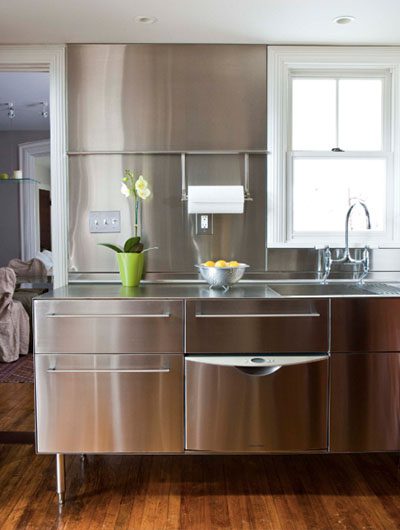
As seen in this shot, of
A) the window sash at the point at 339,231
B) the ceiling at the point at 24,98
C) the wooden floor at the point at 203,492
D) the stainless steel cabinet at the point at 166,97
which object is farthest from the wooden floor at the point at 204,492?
the ceiling at the point at 24,98

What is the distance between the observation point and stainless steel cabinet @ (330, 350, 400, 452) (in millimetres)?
2158

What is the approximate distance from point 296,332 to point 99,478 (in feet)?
3.68

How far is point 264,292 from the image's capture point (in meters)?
2.34

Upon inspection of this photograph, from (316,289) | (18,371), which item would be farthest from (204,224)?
(18,371)

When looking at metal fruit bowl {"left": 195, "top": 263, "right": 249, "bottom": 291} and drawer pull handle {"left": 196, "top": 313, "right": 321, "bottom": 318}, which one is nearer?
drawer pull handle {"left": 196, "top": 313, "right": 321, "bottom": 318}

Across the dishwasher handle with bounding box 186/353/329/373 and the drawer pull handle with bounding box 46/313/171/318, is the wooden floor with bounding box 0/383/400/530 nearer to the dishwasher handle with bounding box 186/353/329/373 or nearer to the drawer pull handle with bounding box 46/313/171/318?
the dishwasher handle with bounding box 186/353/329/373

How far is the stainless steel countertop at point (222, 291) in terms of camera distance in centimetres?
217

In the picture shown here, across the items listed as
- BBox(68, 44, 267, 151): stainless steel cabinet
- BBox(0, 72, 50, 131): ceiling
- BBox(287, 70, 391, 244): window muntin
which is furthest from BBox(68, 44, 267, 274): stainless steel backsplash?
BBox(0, 72, 50, 131): ceiling

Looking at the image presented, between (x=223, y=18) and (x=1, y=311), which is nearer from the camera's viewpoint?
(x=223, y=18)

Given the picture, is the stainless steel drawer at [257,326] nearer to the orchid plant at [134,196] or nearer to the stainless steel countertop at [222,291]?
the stainless steel countertop at [222,291]

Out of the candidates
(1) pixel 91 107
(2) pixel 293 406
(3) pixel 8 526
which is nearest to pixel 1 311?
(1) pixel 91 107

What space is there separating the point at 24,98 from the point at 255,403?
13.7 ft

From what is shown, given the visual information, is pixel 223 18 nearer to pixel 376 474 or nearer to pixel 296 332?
pixel 296 332

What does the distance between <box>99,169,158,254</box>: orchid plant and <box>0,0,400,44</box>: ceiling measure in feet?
2.35
